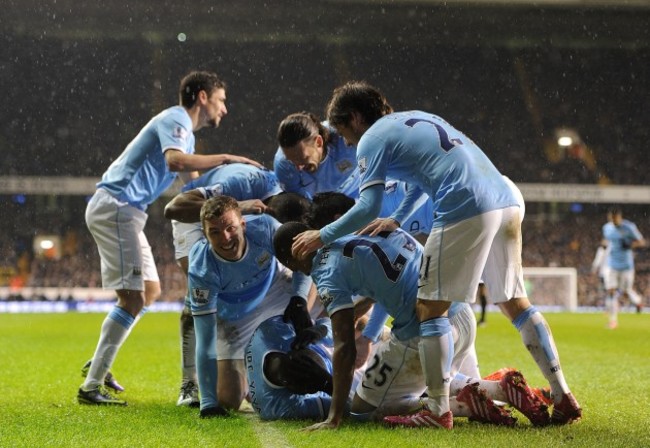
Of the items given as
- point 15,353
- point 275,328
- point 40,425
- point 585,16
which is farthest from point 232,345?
point 585,16

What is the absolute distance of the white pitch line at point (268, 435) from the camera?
3.45 m

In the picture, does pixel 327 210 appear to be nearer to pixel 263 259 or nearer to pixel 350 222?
pixel 350 222

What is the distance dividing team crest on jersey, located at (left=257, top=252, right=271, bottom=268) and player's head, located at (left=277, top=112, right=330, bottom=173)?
0.54 meters

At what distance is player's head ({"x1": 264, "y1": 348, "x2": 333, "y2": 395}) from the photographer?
13.5 feet

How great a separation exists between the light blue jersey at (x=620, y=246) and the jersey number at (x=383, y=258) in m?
12.4

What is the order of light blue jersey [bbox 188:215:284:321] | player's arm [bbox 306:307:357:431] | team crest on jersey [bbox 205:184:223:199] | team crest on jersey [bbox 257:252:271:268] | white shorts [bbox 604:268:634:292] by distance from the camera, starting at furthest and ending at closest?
white shorts [bbox 604:268:634:292]
team crest on jersey [bbox 205:184:223:199]
team crest on jersey [bbox 257:252:271:268]
light blue jersey [bbox 188:215:284:321]
player's arm [bbox 306:307:357:431]

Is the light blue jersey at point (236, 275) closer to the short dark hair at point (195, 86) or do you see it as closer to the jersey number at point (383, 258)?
the jersey number at point (383, 258)

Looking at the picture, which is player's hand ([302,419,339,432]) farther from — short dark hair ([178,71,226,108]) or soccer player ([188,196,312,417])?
short dark hair ([178,71,226,108])

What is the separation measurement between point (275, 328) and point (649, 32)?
25867 mm

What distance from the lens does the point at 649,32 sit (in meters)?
27.0

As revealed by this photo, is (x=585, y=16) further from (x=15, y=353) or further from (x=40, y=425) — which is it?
(x=40, y=425)

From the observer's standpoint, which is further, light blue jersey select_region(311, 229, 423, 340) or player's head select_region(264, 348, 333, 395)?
player's head select_region(264, 348, 333, 395)

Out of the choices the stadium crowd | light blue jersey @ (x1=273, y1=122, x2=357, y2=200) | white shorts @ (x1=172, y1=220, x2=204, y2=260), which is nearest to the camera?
light blue jersey @ (x1=273, y1=122, x2=357, y2=200)

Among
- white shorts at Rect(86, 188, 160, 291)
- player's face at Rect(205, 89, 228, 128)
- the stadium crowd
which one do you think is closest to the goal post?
the stadium crowd
